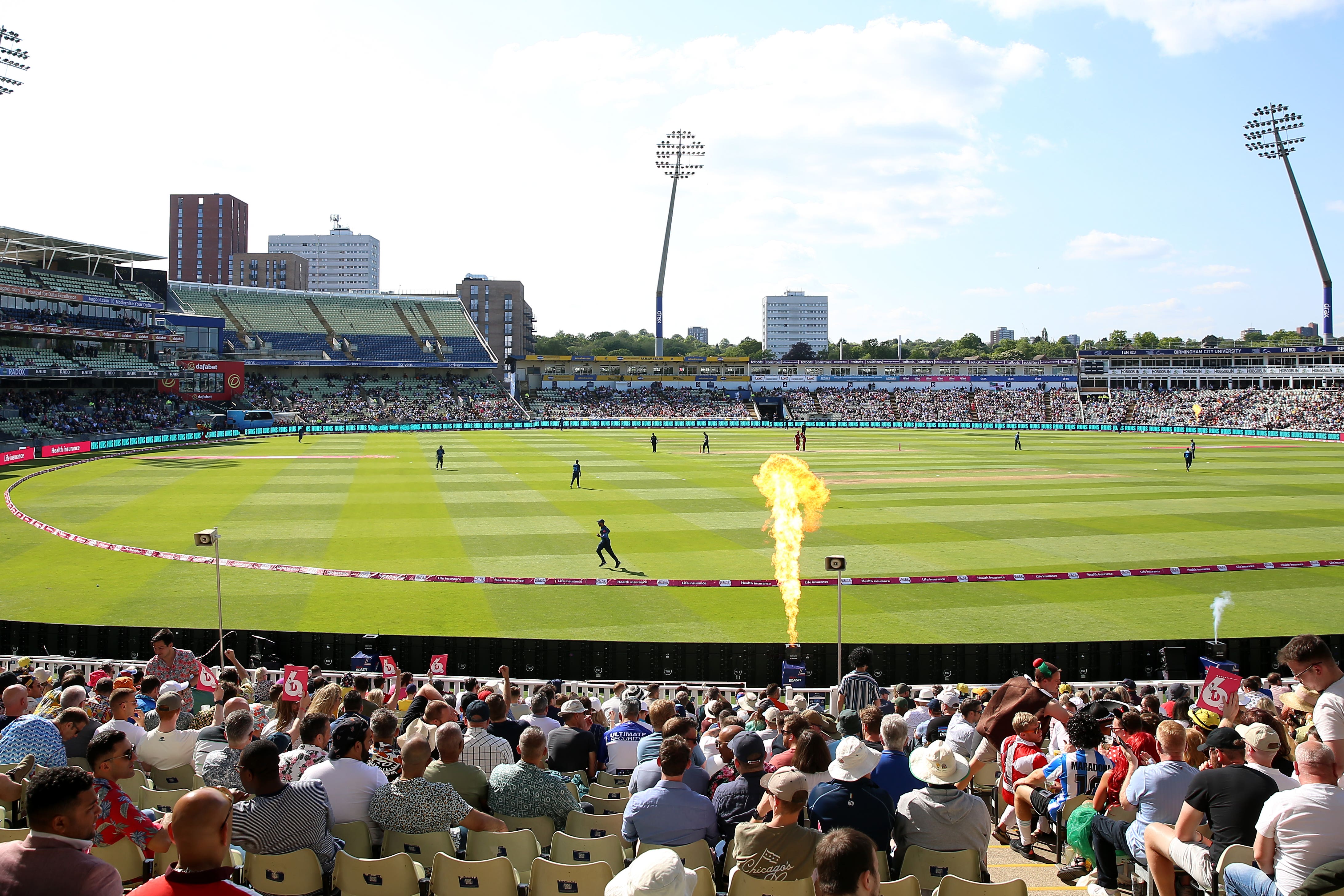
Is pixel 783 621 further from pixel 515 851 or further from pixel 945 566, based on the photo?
pixel 515 851

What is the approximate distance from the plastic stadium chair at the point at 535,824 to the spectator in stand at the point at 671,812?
0.88 m

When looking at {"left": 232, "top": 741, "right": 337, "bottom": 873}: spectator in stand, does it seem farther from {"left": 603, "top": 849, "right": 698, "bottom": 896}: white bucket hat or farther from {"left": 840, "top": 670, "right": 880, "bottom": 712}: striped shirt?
{"left": 840, "top": 670, "right": 880, "bottom": 712}: striped shirt

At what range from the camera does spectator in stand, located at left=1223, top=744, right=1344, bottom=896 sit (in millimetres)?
5512


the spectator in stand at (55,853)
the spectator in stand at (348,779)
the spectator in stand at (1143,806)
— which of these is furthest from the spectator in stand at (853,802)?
the spectator in stand at (55,853)

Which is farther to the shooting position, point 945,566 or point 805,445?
point 805,445

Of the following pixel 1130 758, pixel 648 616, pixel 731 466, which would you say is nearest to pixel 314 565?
pixel 648 616

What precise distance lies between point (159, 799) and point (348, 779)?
2.00 meters

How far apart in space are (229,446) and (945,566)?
61.6 meters

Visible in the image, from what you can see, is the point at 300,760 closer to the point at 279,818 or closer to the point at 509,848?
the point at 279,818

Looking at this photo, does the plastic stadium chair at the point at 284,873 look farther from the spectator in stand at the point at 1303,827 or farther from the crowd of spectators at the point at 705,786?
the spectator in stand at the point at 1303,827

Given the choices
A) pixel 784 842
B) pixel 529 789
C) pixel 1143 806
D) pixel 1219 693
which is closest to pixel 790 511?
pixel 1219 693

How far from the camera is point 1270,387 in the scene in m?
120

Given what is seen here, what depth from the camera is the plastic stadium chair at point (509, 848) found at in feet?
22.0

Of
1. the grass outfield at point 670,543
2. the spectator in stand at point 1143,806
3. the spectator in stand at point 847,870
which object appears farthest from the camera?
the grass outfield at point 670,543
